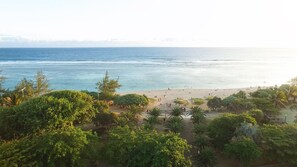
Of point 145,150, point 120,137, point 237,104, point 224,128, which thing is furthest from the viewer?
point 237,104

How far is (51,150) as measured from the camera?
68.5 ft

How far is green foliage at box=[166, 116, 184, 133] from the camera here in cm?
3153

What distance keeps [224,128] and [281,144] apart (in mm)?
6020

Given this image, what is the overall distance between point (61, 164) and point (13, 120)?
357 inches

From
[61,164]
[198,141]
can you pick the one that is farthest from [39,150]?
[198,141]

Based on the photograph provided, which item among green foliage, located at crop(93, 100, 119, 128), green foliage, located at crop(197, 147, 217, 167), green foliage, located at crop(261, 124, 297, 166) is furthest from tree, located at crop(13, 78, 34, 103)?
green foliage, located at crop(261, 124, 297, 166)

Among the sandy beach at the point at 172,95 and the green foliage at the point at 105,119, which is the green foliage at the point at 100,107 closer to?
the green foliage at the point at 105,119

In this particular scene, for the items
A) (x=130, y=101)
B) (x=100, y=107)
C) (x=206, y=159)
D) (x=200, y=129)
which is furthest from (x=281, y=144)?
(x=130, y=101)

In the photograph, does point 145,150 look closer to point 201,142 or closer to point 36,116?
point 201,142

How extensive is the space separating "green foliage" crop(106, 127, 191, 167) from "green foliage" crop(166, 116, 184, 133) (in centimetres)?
809

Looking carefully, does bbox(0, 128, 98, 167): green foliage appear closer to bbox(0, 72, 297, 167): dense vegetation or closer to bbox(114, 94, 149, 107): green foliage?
bbox(0, 72, 297, 167): dense vegetation

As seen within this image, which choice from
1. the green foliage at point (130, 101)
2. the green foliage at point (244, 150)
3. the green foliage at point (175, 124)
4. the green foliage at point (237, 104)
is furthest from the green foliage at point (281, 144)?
the green foliage at point (130, 101)

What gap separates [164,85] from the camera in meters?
79.8

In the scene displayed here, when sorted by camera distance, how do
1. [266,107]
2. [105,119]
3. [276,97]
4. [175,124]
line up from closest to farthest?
[175,124] < [105,119] < [266,107] < [276,97]
